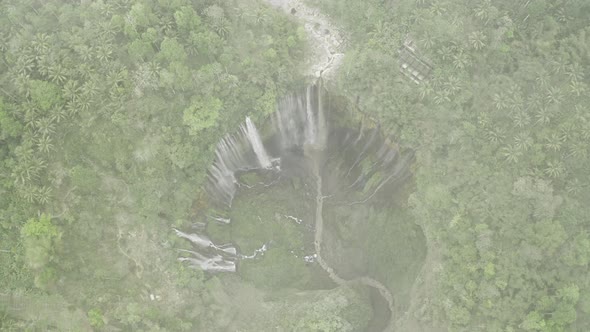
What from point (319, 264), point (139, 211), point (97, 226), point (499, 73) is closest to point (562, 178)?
point (499, 73)

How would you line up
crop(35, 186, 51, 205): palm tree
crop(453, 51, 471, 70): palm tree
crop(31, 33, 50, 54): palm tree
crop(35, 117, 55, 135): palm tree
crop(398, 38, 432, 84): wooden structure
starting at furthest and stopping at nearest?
crop(398, 38, 432, 84): wooden structure → crop(453, 51, 471, 70): palm tree → crop(31, 33, 50, 54): palm tree → crop(35, 117, 55, 135): palm tree → crop(35, 186, 51, 205): palm tree

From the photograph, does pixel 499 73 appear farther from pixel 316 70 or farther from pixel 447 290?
pixel 447 290

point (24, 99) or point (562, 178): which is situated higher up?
point (562, 178)

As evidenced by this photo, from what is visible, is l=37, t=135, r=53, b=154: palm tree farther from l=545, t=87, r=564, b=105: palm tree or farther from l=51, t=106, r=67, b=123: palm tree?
l=545, t=87, r=564, b=105: palm tree

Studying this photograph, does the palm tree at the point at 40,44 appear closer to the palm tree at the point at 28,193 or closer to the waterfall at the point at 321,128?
the palm tree at the point at 28,193

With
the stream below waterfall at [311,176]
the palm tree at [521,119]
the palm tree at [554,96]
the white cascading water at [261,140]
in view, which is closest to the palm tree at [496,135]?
the palm tree at [521,119]

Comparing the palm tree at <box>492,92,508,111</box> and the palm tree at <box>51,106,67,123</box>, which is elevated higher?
the palm tree at <box>492,92,508,111</box>

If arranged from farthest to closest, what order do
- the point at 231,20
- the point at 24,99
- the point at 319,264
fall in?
the point at 319,264
the point at 231,20
the point at 24,99

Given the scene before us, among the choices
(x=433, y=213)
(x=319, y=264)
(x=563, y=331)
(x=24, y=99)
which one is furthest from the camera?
(x=319, y=264)

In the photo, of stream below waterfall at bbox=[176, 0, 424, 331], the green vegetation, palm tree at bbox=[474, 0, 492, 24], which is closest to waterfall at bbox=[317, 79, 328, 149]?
stream below waterfall at bbox=[176, 0, 424, 331]
